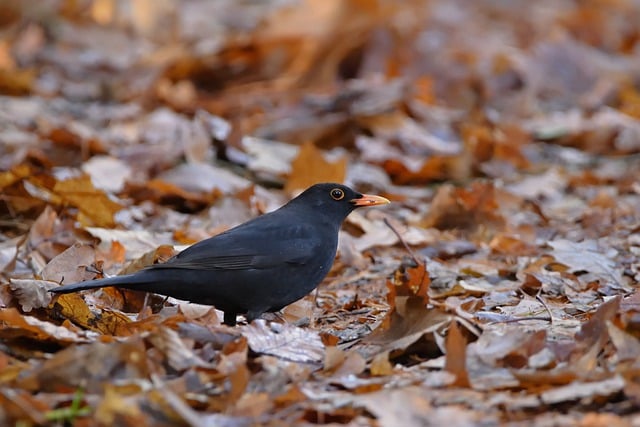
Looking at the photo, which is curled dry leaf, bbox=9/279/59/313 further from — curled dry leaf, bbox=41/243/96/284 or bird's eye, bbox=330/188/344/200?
bird's eye, bbox=330/188/344/200

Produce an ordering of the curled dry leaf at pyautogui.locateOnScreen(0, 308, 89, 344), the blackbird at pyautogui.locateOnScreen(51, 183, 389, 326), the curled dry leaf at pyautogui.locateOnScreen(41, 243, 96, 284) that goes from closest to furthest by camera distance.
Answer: the curled dry leaf at pyautogui.locateOnScreen(0, 308, 89, 344)
the blackbird at pyautogui.locateOnScreen(51, 183, 389, 326)
the curled dry leaf at pyautogui.locateOnScreen(41, 243, 96, 284)

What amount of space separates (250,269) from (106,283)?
26.9 inches

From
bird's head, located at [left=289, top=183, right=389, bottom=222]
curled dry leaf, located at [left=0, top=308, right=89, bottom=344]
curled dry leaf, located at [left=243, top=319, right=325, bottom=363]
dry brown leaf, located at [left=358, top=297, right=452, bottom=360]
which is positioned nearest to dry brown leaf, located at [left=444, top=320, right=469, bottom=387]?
dry brown leaf, located at [left=358, top=297, right=452, bottom=360]

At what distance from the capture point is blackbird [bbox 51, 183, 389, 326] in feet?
13.3

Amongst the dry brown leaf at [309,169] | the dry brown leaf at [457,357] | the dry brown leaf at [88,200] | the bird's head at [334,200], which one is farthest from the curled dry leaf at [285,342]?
the dry brown leaf at [309,169]

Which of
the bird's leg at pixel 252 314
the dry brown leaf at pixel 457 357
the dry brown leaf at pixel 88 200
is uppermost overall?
the dry brown leaf at pixel 457 357

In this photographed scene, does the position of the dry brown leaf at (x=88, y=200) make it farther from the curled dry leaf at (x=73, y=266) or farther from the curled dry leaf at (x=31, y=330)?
the curled dry leaf at (x=31, y=330)

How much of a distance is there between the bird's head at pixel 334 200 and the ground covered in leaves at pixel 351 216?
0.40 m

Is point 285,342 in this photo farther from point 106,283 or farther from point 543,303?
point 543,303

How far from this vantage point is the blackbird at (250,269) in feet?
13.3

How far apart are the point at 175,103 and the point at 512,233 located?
146 inches

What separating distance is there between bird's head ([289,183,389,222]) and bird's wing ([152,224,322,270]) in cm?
36

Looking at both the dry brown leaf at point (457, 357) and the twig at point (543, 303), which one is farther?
the twig at point (543, 303)

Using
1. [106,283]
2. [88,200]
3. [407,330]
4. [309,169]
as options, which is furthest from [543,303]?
[309,169]
